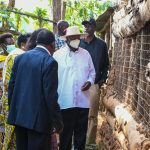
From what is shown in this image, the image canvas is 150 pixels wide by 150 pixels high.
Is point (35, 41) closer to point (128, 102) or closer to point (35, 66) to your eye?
point (35, 66)

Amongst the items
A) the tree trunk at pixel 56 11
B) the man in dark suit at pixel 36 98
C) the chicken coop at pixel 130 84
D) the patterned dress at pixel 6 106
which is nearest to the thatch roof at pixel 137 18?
the chicken coop at pixel 130 84

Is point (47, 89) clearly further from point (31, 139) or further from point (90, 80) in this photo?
point (90, 80)

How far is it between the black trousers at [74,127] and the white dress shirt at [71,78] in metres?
0.14

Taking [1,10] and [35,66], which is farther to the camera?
[1,10]

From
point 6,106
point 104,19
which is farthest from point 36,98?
point 104,19

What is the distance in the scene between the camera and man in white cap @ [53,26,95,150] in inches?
267

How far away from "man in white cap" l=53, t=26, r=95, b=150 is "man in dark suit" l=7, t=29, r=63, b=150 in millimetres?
1508

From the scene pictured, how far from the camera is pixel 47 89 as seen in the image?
4.98m

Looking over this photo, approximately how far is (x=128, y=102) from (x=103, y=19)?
618cm

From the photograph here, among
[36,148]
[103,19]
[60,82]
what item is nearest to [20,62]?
[36,148]

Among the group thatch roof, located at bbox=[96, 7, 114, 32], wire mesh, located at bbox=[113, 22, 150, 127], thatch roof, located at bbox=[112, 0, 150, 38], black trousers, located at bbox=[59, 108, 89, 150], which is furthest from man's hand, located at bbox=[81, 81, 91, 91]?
thatch roof, located at bbox=[96, 7, 114, 32]

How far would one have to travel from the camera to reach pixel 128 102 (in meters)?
7.88

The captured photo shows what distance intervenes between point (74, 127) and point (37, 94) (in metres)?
2.37

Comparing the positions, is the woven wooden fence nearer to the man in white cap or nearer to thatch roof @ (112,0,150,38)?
thatch roof @ (112,0,150,38)
